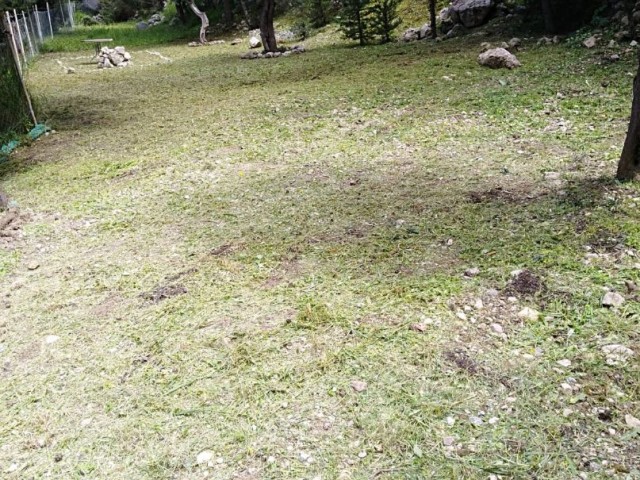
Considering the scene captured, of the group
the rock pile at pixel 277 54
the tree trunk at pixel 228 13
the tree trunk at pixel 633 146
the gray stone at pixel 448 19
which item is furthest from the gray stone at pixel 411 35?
the tree trunk at pixel 228 13

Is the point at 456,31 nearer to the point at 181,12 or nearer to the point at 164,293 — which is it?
the point at 164,293

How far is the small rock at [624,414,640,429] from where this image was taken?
2027 mm

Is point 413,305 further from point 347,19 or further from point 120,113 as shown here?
point 347,19

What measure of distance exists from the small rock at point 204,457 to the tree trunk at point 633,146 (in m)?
3.31

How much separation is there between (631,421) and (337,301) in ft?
4.90

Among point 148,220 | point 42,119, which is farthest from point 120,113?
point 148,220

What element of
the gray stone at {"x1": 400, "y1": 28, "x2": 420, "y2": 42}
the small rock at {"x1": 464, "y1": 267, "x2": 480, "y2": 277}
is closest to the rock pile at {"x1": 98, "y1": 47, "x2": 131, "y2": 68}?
the gray stone at {"x1": 400, "y1": 28, "x2": 420, "y2": 42}

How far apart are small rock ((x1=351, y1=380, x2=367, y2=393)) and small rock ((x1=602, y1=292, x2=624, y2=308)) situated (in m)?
1.28

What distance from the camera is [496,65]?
776 cm

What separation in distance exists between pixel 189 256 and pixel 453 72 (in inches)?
226

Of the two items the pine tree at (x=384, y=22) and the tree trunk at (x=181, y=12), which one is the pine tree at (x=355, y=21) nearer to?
the pine tree at (x=384, y=22)

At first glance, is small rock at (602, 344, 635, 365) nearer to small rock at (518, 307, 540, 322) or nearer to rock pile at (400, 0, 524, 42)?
small rock at (518, 307, 540, 322)

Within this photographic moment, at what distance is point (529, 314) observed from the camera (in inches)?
106

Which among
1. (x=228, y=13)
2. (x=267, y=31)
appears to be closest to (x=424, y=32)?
(x=267, y=31)
